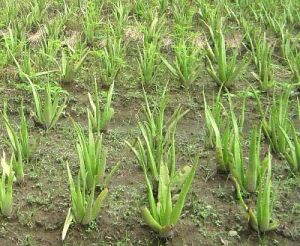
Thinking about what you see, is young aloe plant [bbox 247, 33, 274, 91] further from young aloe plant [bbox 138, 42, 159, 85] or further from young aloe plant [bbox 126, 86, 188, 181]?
young aloe plant [bbox 126, 86, 188, 181]

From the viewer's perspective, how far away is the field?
6.29ft

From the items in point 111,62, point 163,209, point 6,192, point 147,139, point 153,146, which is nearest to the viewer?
point 163,209

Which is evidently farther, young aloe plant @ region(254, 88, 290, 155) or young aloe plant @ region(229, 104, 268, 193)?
young aloe plant @ region(254, 88, 290, 155)

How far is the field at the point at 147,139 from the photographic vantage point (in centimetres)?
192

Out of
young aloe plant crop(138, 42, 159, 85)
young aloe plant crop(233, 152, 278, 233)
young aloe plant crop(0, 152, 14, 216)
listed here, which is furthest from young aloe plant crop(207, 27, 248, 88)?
young aloe plant crop(0, 152, 14, 216)

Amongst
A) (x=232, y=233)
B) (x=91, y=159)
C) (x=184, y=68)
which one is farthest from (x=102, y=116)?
(x=232, y=233)

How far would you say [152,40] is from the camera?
3.56 m

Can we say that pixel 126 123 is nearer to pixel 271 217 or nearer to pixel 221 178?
pixel 221 178

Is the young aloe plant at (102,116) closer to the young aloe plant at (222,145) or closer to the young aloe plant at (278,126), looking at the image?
the young aloe plant at (222,145)

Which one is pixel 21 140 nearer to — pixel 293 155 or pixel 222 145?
pixel 222 145

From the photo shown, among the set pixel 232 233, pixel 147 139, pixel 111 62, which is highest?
pixel 147 139

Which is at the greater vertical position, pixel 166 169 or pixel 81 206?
pixel 166 169

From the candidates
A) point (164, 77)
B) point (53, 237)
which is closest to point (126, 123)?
point (164, 77)

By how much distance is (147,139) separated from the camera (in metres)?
2.09
